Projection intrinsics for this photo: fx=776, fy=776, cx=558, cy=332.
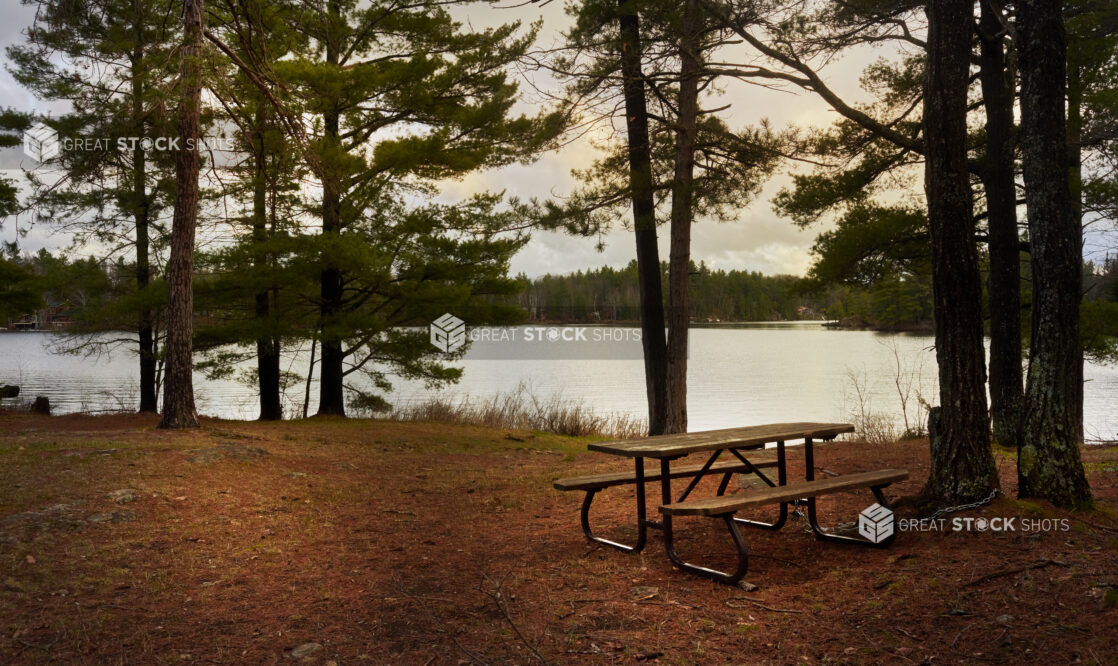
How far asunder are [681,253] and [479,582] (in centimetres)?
691

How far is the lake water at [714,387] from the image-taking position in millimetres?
16609

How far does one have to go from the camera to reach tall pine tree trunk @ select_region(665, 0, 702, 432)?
31.8 ft

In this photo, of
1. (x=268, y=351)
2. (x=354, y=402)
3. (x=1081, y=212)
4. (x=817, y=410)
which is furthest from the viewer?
(x=817, y=410)

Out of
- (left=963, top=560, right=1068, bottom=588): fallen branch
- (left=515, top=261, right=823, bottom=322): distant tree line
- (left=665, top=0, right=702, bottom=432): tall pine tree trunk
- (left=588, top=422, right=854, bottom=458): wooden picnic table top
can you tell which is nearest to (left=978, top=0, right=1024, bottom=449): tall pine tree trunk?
(left=665, top=0, right=702, bottom=432): tall pine tree trunk

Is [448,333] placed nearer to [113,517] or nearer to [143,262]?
[143,262]

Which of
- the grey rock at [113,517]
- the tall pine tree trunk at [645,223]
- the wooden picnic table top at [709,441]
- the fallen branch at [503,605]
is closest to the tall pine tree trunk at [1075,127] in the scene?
the tall pine tree trunk at [645,223]

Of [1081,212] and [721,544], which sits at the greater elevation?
[1081,212]

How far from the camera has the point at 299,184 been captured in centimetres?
1270

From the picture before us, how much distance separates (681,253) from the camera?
33.0ft

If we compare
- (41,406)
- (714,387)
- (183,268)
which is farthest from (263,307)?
(714,387)

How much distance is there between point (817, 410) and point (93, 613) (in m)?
15.6

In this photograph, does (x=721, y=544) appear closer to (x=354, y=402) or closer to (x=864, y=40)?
(x=864, y=40)

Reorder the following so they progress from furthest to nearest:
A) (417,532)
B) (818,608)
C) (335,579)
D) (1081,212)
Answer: (1081,212)
(417,532)
(335,579)
(818,608)

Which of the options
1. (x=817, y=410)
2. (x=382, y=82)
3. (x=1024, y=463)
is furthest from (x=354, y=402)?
(x=1024, y=463)
